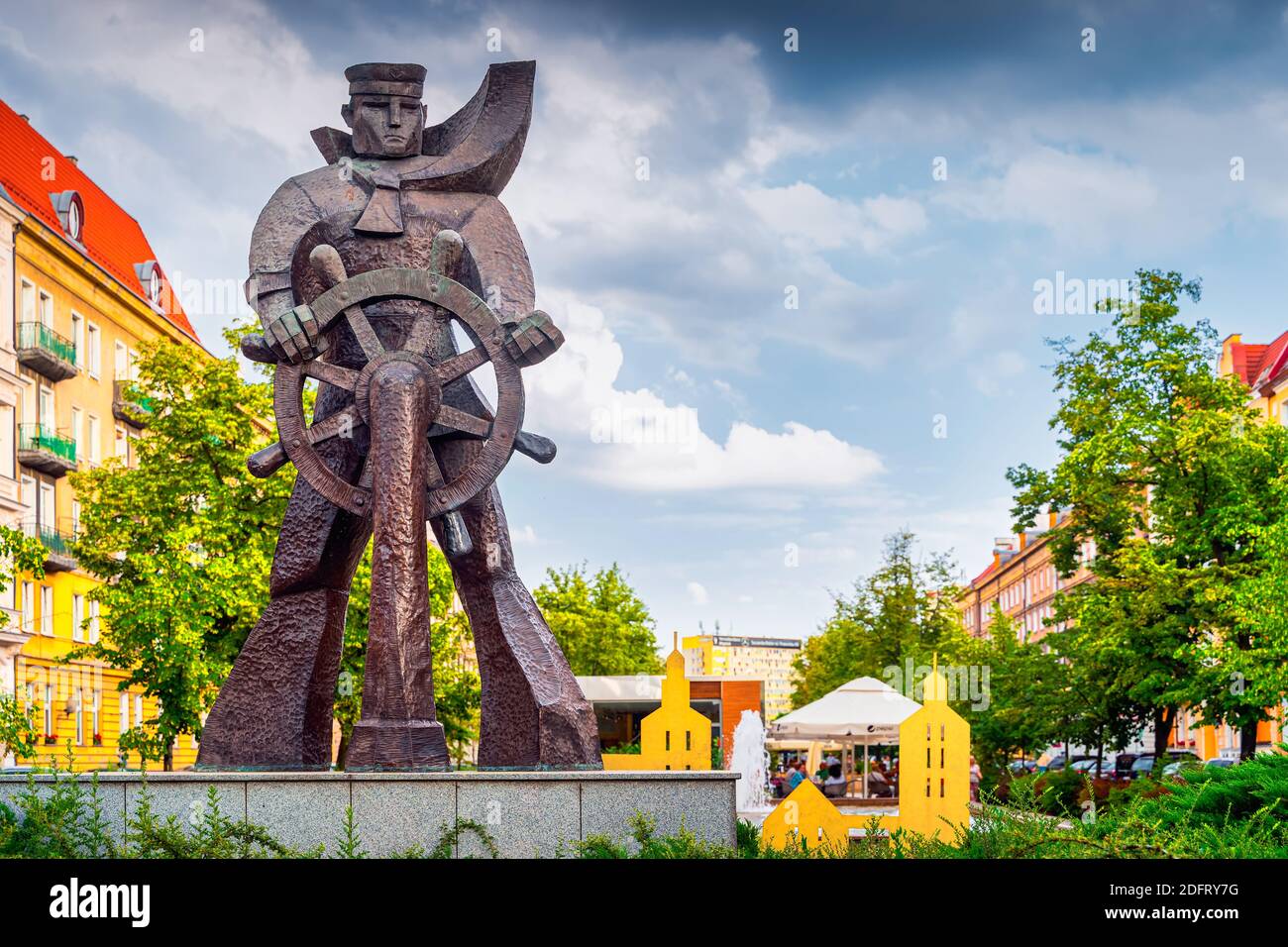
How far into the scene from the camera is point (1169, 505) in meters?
28.3

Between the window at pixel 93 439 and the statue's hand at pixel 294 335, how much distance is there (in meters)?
→ 34.6

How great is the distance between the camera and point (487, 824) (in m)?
9.28

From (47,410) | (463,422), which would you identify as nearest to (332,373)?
(463,422)

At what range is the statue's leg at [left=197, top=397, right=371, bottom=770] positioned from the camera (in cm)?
1078

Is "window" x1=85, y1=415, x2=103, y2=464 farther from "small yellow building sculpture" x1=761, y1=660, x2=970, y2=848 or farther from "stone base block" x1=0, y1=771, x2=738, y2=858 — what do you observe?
"stone base block" x1=0, y1=771, x2=738, y2=858

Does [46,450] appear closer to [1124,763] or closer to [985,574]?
[1124,763]

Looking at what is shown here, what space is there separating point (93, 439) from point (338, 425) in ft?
116

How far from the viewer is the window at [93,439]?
142 ft

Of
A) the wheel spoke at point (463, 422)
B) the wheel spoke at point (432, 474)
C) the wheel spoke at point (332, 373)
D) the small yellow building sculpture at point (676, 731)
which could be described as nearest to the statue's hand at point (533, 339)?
the wheel spoke at point (463, 422)

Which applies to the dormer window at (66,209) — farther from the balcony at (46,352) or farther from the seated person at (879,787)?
the seated person at (879,787)

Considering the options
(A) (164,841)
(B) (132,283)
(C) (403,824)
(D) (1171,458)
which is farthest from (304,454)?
(B) (132,283)

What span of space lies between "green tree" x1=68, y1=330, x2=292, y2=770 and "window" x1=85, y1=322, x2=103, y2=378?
12.9 metres
